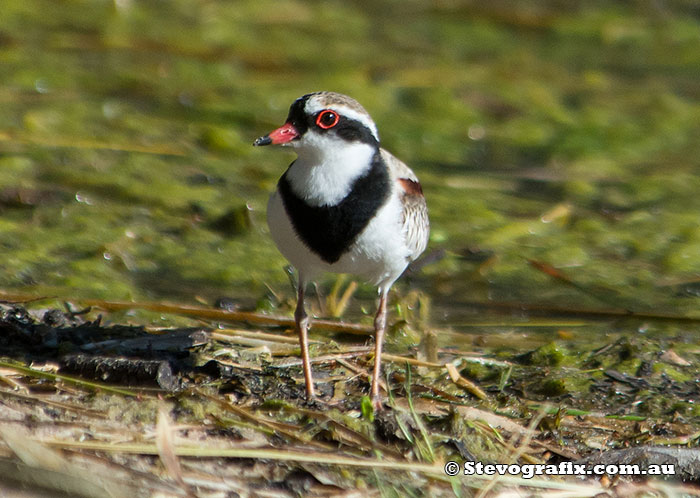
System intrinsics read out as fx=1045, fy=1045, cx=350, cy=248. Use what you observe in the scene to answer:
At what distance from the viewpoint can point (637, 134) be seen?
309 inches

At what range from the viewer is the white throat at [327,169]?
3717 mm

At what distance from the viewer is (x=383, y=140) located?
7.42m

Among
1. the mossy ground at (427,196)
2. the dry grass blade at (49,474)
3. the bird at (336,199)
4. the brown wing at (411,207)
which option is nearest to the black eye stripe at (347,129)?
the bird at (336,199)

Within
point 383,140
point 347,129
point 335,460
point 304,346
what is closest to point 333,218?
point 347,129

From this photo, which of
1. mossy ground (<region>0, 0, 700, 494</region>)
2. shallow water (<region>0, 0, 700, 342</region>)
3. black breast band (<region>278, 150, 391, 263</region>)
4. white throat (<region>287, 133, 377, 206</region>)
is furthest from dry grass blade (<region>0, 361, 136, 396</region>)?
shallow water (<region>0, 0, 700, 342</region>)

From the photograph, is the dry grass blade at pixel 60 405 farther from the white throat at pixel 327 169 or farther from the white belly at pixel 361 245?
the white throat at pixel 327 169

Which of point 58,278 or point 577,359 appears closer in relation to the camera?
point 577,359

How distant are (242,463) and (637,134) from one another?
537 centimetres

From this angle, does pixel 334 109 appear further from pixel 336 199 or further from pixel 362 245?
pixel 362 245

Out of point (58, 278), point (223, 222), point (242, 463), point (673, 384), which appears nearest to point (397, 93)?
→ point (223, 222)

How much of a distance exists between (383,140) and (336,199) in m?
3.77

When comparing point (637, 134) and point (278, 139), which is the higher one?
point (278, 139)

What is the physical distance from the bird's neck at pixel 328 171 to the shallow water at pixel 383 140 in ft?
4.07

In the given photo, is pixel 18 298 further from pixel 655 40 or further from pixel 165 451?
pixel 655 40
